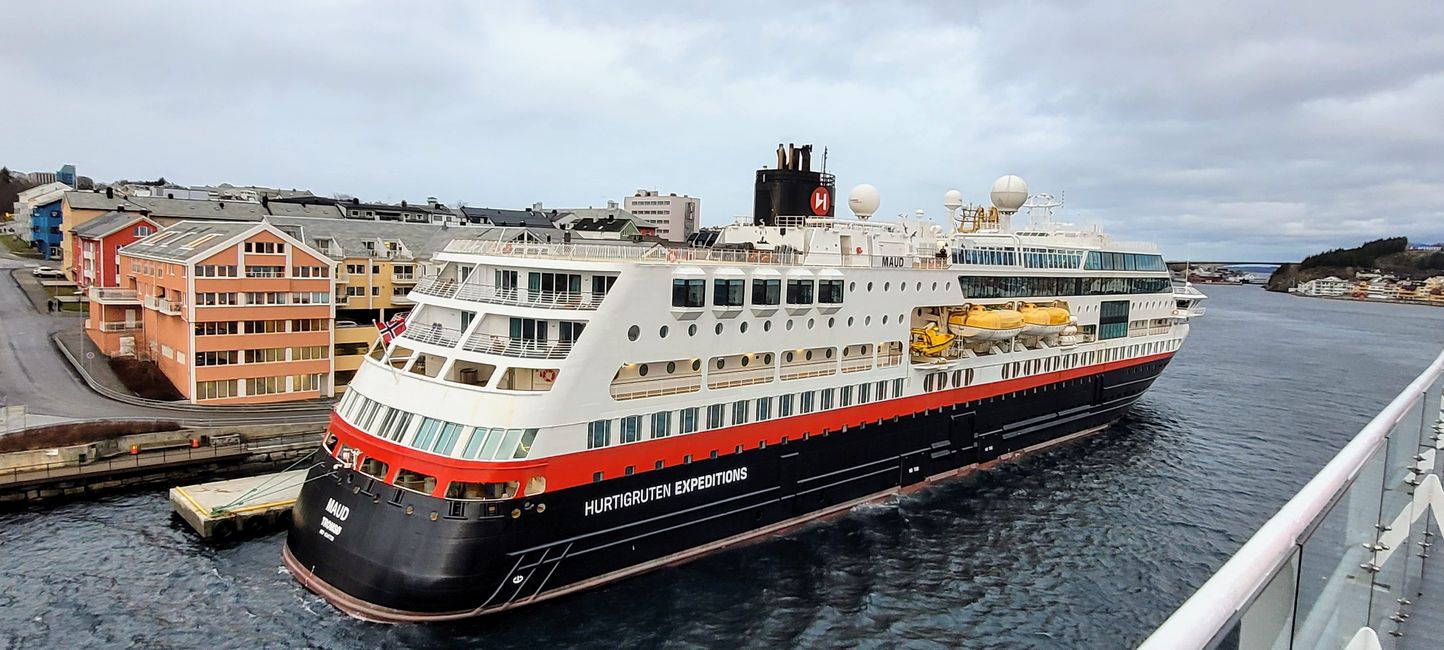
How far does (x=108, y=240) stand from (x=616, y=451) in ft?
157

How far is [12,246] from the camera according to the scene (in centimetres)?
9169

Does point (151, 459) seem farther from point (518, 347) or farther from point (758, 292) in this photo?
point (758, 292)

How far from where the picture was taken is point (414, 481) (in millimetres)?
22375

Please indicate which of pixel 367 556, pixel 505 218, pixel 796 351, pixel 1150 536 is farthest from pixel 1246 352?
pixel 367 556

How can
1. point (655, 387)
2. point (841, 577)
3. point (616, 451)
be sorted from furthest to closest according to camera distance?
point (841, 577) < point (655, 387) < point (616, 451)

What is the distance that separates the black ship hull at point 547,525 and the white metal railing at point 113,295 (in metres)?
29.9

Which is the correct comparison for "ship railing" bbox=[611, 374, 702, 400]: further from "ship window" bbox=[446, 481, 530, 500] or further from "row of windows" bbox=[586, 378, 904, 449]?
"ship window" bbox=[446, 481, 530, 500]

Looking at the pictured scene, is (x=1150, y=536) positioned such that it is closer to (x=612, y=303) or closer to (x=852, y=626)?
(x=852, y=626)

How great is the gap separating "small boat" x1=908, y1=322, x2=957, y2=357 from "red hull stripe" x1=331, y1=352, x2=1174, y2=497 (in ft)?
5.94

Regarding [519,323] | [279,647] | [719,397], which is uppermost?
[519,323]

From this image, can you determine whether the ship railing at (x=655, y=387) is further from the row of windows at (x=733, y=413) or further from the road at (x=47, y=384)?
the road at (x=47, y=384)

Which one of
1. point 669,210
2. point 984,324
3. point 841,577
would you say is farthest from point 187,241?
point 669,210

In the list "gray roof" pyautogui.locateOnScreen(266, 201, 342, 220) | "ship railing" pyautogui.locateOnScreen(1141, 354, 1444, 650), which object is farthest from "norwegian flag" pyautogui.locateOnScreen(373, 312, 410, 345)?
"gray roof" pyautogui.locateOnScreen(266, 201, 342, 220)

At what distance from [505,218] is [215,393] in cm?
→ 5322
